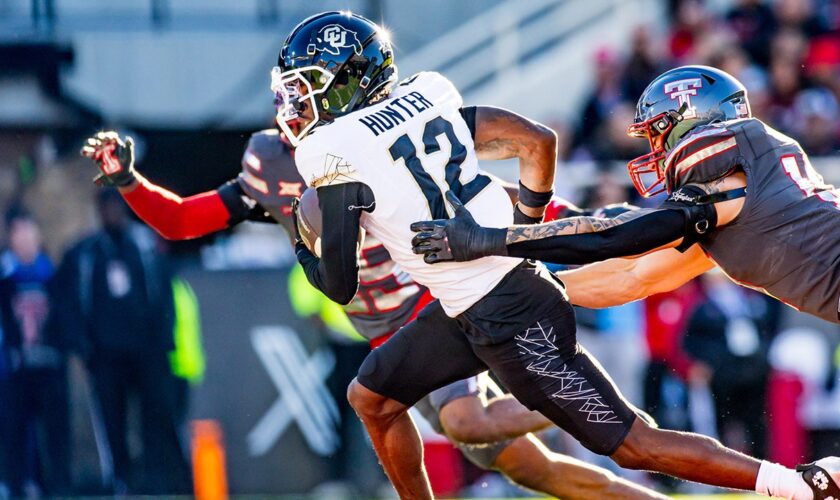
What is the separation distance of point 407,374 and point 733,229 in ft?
3.99

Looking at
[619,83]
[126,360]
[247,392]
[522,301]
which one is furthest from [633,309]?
[522,301]

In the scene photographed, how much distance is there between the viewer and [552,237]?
430 cm

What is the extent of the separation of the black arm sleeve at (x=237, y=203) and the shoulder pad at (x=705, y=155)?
210 cm

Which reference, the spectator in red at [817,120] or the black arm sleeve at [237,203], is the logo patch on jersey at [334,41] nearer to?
the black arm sleeve at [237,203]

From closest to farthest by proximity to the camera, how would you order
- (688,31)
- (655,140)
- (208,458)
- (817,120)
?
(655,140), (208,458), (817,120), (688,31)

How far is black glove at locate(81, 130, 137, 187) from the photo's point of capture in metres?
5.57

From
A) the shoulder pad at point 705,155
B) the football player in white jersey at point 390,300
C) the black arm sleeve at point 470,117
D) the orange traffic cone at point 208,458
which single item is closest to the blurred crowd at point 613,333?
the orange traffic cone at point 208,458

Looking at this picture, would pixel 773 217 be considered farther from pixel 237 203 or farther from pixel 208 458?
pixel 208 458

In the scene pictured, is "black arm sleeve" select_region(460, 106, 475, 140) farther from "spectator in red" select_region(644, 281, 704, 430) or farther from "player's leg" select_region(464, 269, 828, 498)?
"spectator in red" select_region(644, 281, 704, 430)

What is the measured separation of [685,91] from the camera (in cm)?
464

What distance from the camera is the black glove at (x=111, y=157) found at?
219 inches

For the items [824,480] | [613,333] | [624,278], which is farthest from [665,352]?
[824,480]

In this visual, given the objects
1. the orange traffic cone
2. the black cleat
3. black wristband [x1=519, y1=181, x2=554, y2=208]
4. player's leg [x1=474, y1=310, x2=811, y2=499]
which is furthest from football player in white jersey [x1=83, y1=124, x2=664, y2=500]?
the orange traffic cone

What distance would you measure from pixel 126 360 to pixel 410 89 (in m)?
4.80
